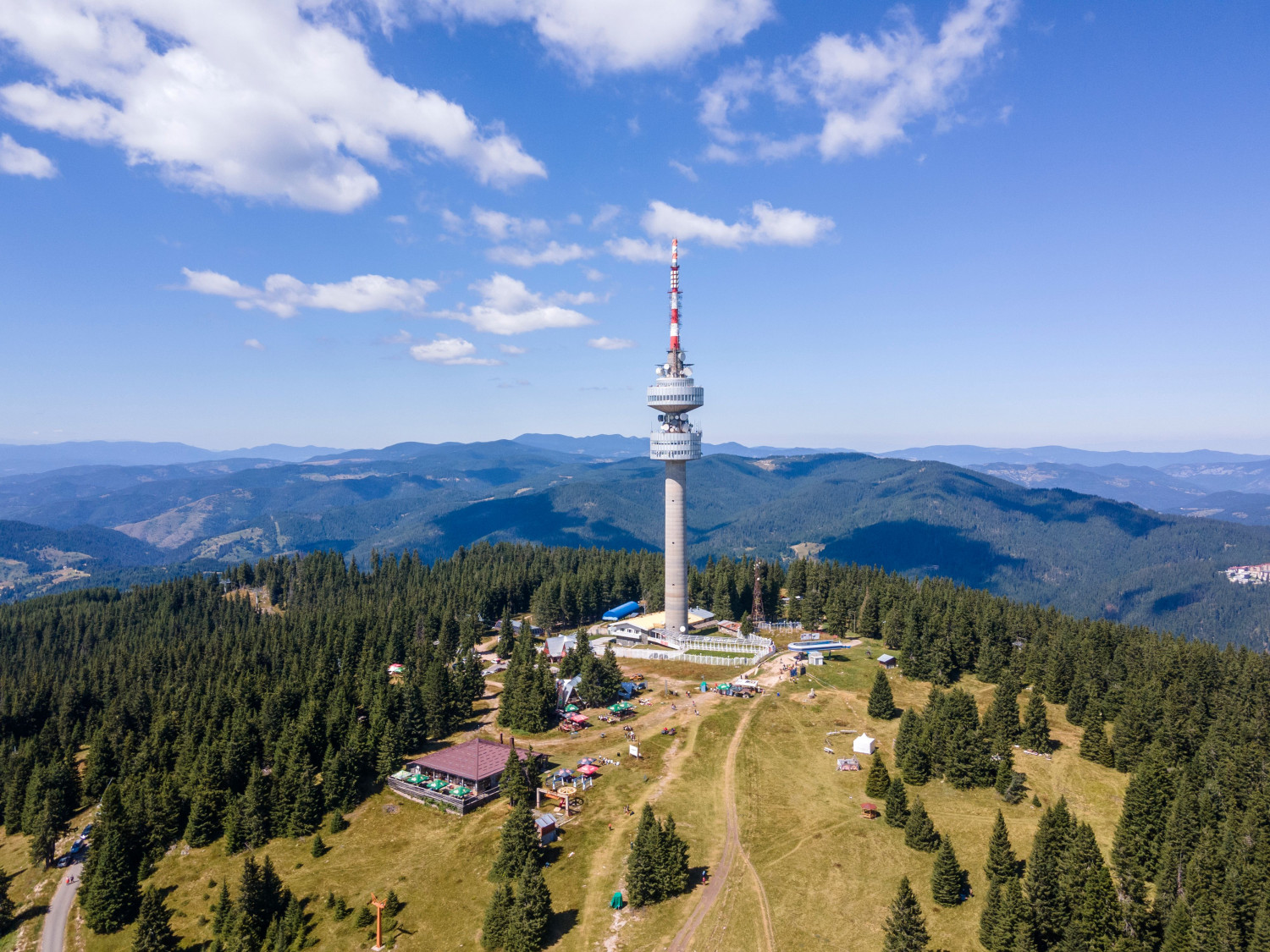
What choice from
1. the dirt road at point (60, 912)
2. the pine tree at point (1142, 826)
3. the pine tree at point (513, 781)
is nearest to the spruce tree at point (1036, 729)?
the pine tree at point (1142, 826)

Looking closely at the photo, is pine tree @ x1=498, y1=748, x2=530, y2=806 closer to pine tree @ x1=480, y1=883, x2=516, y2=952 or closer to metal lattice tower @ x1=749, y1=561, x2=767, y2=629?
pine tree @ x1=480, y1=883, x2=516, y2=952

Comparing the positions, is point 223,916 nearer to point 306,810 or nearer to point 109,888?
point 306,810

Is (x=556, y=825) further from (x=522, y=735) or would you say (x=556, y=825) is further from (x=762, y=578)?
(x=762, y=578)

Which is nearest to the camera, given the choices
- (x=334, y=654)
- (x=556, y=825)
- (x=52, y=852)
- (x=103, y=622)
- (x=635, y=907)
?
(x=635, y=907)

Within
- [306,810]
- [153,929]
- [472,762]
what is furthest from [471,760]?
[153,929]

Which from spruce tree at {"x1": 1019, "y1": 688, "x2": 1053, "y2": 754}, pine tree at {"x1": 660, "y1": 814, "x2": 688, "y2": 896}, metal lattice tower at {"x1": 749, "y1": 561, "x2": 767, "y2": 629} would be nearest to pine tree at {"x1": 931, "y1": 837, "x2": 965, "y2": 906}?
pine tree at {"x1": 660, "y1": 814, "x2": 688, "y2": 896}

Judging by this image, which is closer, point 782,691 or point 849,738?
point 849,738

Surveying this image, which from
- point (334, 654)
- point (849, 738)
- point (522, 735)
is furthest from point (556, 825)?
point (334, 654)

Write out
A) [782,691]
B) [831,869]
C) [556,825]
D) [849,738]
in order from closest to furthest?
[831,869], [556,825], [849,738], [782,691]
